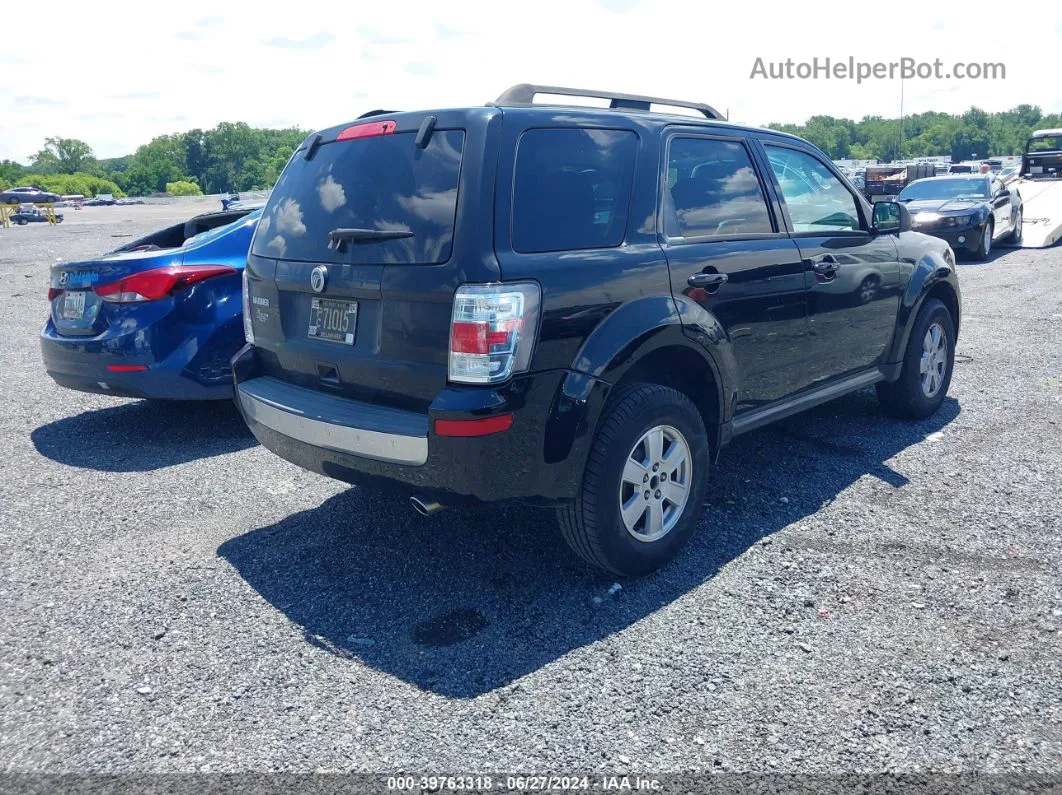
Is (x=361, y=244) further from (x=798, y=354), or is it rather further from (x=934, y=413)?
(x=934, y=413)

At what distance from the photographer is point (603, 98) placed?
13.7ft

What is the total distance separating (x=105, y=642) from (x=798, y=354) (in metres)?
3.57

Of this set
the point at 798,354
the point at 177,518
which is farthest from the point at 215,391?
the point at 798,354

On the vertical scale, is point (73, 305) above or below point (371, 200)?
below

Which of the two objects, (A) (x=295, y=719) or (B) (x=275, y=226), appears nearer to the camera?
(A) (x=295, y=719)

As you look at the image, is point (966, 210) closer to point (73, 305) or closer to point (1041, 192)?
point (1041, 192)

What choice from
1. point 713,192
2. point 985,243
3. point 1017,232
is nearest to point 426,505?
point 713,192

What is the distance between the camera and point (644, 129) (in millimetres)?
3986

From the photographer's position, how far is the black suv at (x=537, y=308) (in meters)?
3.26

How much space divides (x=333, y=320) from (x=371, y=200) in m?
0.53

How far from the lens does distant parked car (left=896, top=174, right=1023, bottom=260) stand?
15727mm

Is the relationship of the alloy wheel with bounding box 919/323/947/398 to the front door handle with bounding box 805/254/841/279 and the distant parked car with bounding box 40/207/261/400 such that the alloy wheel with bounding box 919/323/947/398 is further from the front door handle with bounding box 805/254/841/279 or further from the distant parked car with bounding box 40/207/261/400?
the distant parked car with bounding box 40/207/261/400

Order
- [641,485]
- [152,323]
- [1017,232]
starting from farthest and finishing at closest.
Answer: [1017,232]
[152,323]
[641,485]

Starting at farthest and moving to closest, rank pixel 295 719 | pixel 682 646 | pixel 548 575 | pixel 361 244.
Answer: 1. pixel 548 575
2. pixel 361 244
3. pixel 682 646
4. pixel 295 719
